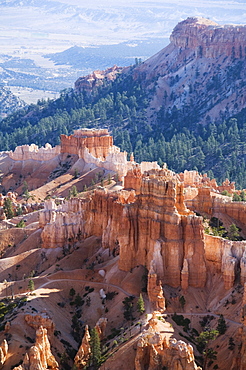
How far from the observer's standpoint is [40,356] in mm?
65750

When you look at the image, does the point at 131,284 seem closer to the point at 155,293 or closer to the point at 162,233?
the point at 155,293

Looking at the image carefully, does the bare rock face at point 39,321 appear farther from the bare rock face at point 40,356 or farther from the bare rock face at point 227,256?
the bare rock face at point 227,256

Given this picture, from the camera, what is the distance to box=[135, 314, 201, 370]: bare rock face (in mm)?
60344

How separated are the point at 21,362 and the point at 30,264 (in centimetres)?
3130

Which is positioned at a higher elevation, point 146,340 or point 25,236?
point 146,340

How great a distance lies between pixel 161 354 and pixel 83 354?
30.3 feet

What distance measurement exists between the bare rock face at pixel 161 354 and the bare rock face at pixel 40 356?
7.54 metres

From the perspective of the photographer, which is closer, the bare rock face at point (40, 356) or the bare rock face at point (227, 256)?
the bare rock face at point (40, 356)

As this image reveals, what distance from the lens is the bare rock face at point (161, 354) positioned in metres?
60.3

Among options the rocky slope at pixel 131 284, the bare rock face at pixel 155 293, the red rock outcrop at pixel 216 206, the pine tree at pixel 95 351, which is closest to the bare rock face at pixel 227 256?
the rocky slope at pixel 131 284

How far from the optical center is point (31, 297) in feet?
258

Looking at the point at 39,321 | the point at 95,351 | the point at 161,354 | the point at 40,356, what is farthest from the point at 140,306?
the point at 40,356

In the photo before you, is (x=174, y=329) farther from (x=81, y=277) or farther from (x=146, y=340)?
(x=81, y=277)

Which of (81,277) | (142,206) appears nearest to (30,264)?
(81,277)
